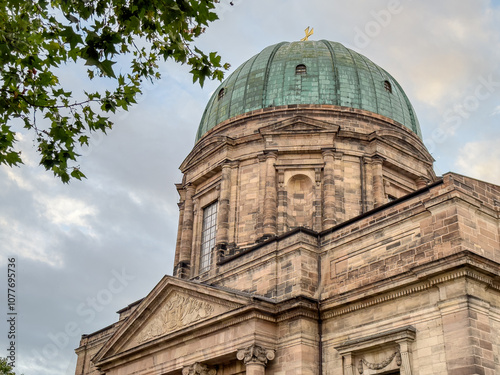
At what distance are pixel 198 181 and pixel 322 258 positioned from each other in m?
13.2

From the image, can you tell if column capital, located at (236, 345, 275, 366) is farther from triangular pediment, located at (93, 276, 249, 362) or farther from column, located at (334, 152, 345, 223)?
column, located at (334, 152, 345, 223)

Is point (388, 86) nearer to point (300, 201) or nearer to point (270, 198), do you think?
point (300, 201)

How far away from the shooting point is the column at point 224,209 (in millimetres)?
29461

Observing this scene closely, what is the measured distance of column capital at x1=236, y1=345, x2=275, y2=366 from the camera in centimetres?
1945

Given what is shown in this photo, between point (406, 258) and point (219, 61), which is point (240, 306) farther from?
point (219, 61)

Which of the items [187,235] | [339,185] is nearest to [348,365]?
[339,185]

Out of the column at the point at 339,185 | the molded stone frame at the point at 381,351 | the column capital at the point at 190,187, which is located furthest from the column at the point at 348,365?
the column capital at the point at 190,187

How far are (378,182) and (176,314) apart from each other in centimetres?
1202

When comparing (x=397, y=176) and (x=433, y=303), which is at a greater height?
(x=397, y=176)

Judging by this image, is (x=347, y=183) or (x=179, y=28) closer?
(x=179, y=28)

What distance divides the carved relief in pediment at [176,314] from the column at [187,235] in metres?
6.89

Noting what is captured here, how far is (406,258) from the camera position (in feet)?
61.6

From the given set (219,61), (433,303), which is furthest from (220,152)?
(219,61)

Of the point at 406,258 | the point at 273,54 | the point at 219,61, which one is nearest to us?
the point at 219,61
